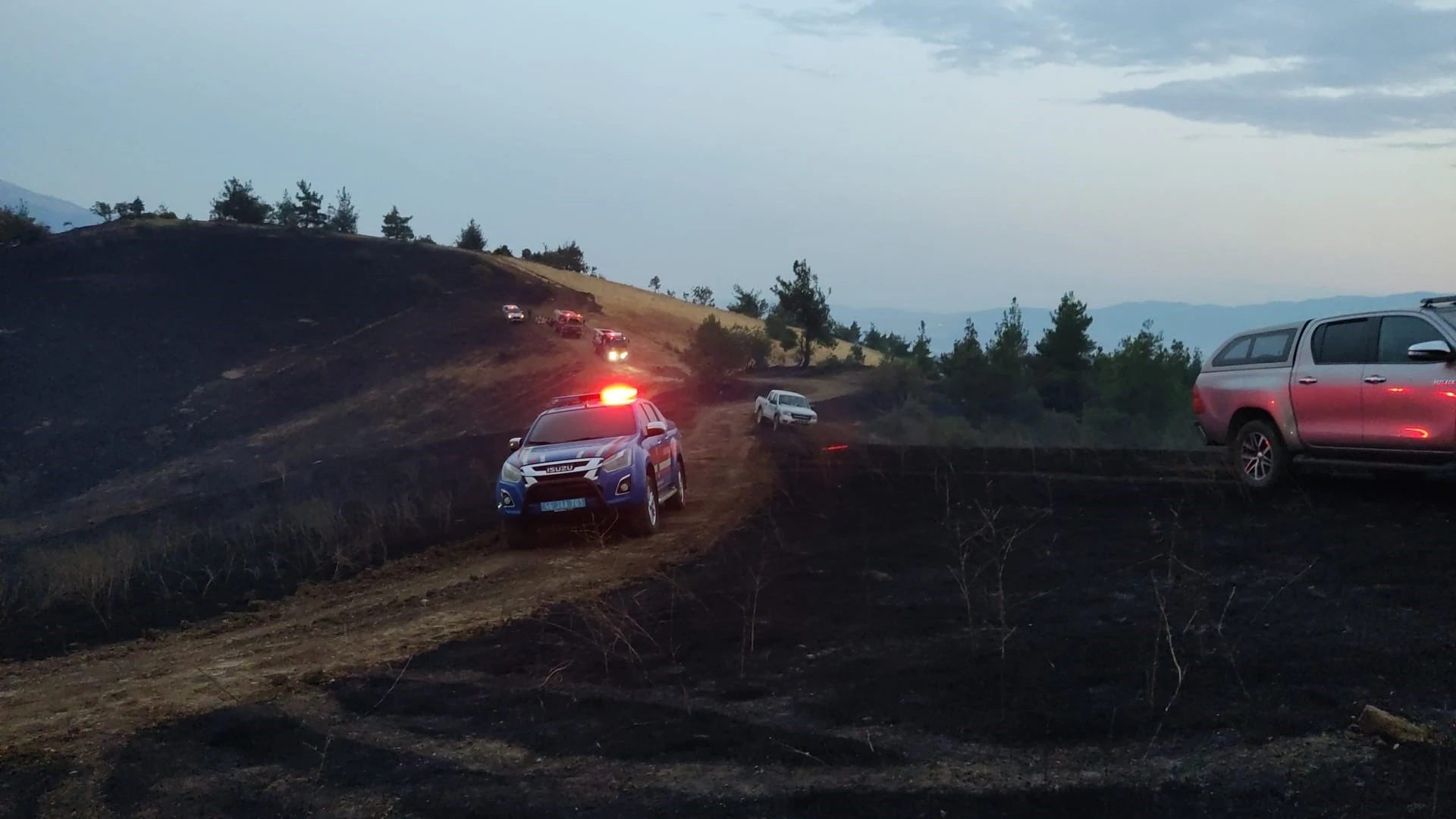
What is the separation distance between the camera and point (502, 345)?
67.1 meters

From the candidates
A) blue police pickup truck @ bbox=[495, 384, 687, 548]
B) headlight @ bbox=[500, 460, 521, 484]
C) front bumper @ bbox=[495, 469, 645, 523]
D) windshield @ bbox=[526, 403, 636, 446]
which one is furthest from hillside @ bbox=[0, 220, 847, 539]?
front bumper @ bbox=[495, 469, 645, 523]

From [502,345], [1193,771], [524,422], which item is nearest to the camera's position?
[1193,771]

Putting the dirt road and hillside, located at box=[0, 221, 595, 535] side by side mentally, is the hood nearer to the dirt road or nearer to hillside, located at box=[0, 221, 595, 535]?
the dirt road

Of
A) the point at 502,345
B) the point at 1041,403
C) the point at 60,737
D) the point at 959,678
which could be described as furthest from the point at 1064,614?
the point at 502,345

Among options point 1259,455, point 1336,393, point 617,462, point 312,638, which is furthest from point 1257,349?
point 312,638

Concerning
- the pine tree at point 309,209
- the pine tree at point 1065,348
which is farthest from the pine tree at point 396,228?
the pine tree at point 1065,348

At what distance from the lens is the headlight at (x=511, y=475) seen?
1458 cm

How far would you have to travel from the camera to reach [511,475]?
14688 mm

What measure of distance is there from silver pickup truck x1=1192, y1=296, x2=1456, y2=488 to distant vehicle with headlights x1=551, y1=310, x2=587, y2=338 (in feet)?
200

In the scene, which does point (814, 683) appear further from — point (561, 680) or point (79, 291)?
point (79, 291)

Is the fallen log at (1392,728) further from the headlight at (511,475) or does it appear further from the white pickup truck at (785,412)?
the white pickup truck at (785,412)

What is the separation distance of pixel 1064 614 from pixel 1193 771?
3.14m

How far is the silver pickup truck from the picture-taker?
1134cm

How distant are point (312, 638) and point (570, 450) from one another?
16.9 feet
